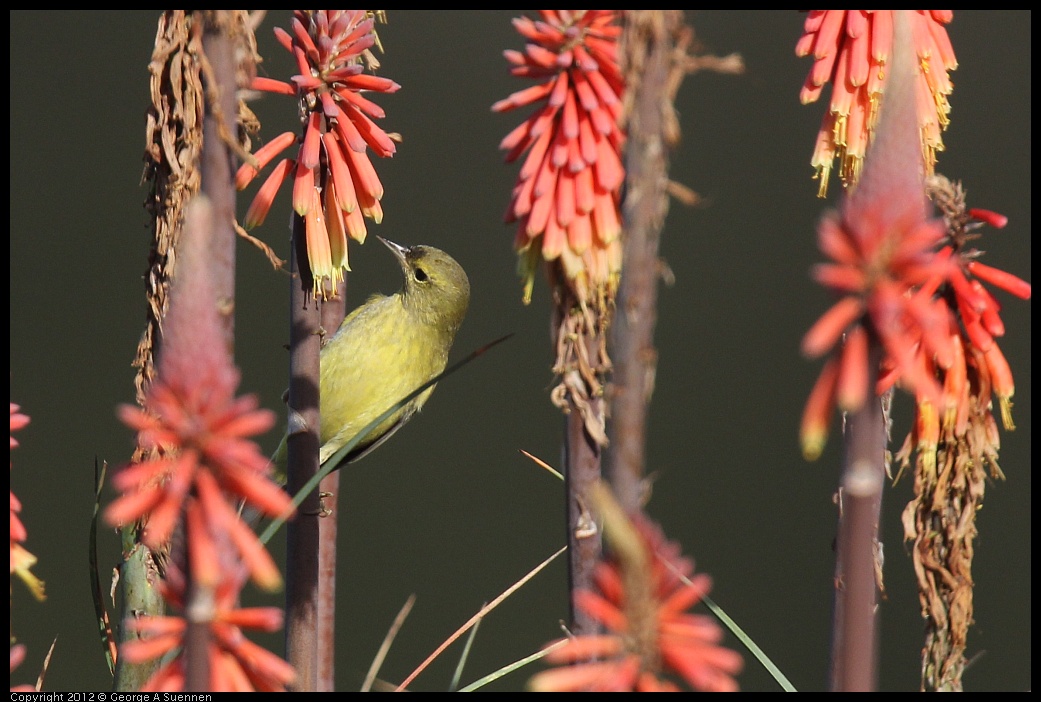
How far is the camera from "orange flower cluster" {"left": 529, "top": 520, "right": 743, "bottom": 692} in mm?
661

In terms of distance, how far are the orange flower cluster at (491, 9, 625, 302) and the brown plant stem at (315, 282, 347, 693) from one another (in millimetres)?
405

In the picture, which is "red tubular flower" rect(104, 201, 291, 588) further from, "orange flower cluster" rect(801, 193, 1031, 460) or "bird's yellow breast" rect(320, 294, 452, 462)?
"bird's yellow breast" rect(320, 294, 452, 462)

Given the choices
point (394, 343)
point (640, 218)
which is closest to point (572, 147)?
point (640, 218)

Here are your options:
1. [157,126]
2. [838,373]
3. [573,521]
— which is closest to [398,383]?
[157,126]

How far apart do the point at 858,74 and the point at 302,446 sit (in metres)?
0.67

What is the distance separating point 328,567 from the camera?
4.25 ft

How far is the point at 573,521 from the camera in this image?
808 mm

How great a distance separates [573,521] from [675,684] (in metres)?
0.15

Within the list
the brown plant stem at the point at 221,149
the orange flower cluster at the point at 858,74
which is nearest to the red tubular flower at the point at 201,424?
the brown plant stem at the point at 221,149

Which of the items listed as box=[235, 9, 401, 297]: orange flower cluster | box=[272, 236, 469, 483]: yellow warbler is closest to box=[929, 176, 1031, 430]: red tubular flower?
box=[235, 9, 401, 297]: orange flower cluster

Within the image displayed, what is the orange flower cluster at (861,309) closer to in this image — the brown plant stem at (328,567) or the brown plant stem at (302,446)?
the brown plant stem at (302,446)

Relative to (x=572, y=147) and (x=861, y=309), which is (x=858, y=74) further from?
(x=861, y=309)
